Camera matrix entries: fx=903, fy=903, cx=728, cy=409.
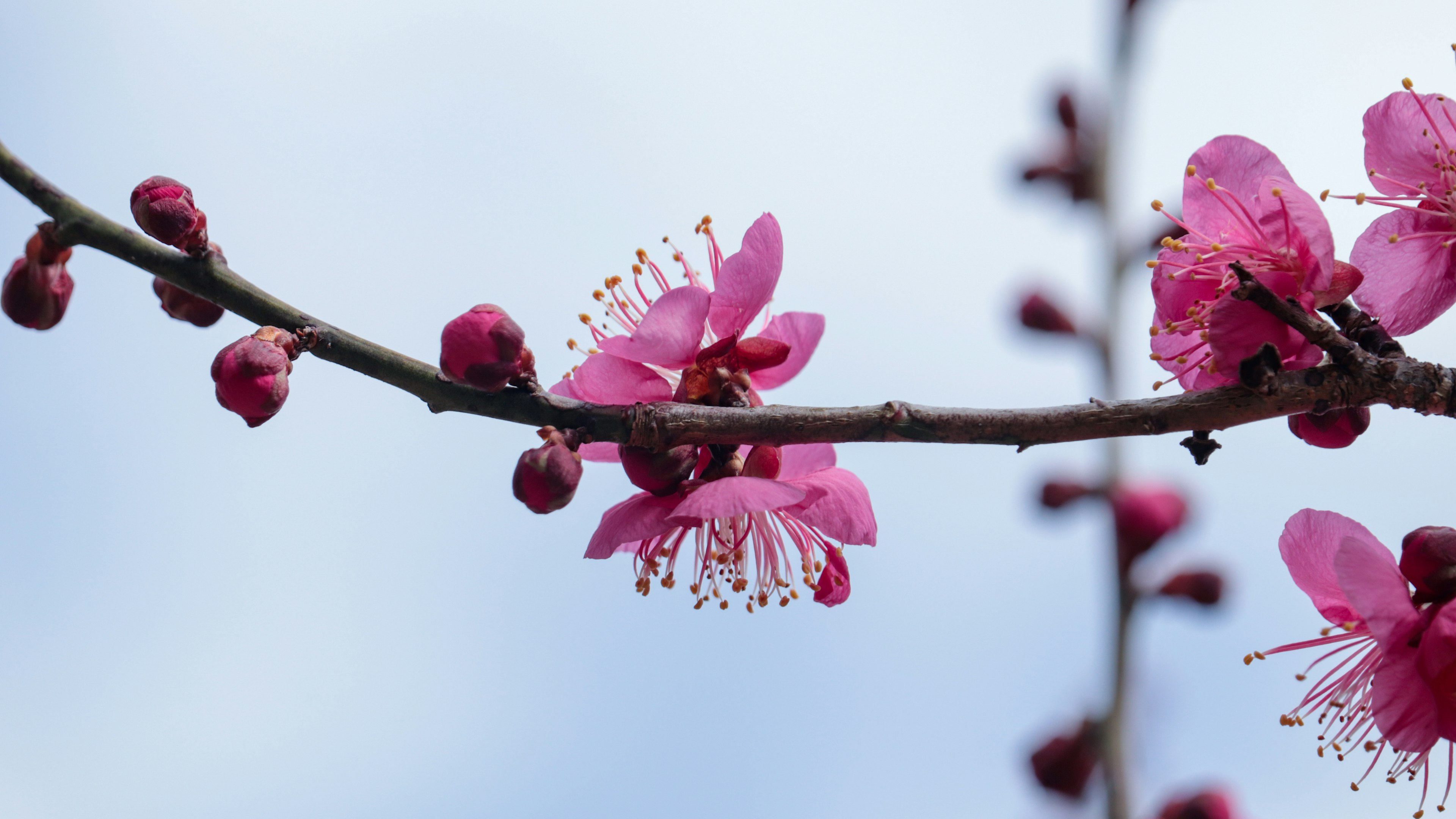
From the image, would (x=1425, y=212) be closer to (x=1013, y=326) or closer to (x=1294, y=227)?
(x=1294, y=227)

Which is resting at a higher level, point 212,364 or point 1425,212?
point 1425,212

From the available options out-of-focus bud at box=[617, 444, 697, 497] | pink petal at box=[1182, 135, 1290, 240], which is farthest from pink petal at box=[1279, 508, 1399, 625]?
out-of-focus bud at box=[617, 444, 697, 497]

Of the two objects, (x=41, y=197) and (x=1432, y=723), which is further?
(x=1432, y=723)

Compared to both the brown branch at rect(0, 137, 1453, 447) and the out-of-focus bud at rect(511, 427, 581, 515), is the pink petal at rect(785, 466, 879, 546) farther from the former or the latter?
the out-of-focus bud at rect(511, 427, 581, 515)

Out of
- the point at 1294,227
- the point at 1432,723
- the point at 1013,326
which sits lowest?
the point at 1432,723

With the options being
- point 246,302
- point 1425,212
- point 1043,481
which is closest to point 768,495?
point 246,302

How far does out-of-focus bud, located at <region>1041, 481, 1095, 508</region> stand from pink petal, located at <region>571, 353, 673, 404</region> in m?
1.12

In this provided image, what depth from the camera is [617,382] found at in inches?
38.2

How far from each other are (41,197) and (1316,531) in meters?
1.26

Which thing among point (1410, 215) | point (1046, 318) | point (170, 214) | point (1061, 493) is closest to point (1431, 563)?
point (1410, 215)

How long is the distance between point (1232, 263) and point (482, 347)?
2.34 feet

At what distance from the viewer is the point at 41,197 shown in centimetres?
77

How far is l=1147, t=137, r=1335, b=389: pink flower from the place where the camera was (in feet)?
2.89

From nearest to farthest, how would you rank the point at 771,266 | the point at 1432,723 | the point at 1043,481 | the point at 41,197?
the point at 41,197 → the point at 1432,723 → the point at 771,266 → the point at 1043,481
